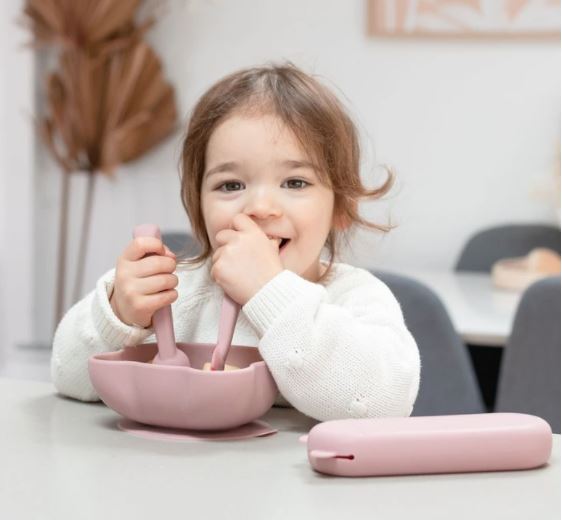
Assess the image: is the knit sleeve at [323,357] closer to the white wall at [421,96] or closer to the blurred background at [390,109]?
the blurred background at [390,109]

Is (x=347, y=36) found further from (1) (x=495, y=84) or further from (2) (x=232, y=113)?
(2) (x=232, y=113)

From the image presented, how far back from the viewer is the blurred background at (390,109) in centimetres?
340

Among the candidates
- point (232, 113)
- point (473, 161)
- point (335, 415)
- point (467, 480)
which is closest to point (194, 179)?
point (232, 113)

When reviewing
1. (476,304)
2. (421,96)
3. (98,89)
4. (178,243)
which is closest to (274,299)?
(178,243)

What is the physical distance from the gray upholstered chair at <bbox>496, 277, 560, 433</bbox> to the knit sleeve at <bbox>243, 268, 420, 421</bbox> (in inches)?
28.9

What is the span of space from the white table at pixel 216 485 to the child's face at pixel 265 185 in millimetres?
211

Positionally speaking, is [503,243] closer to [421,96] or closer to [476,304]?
[421,96]

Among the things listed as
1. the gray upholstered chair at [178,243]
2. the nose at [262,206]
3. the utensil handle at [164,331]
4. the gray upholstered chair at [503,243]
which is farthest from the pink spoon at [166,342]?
the gray upholstered chair at [503,243]

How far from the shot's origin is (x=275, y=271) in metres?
0.97

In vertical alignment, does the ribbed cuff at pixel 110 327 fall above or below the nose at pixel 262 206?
below

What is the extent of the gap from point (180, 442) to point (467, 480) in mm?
240

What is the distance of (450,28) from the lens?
3.43m

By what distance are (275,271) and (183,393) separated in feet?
0.51

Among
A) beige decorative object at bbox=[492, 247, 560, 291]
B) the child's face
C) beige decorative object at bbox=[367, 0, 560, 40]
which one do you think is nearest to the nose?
the child's face
